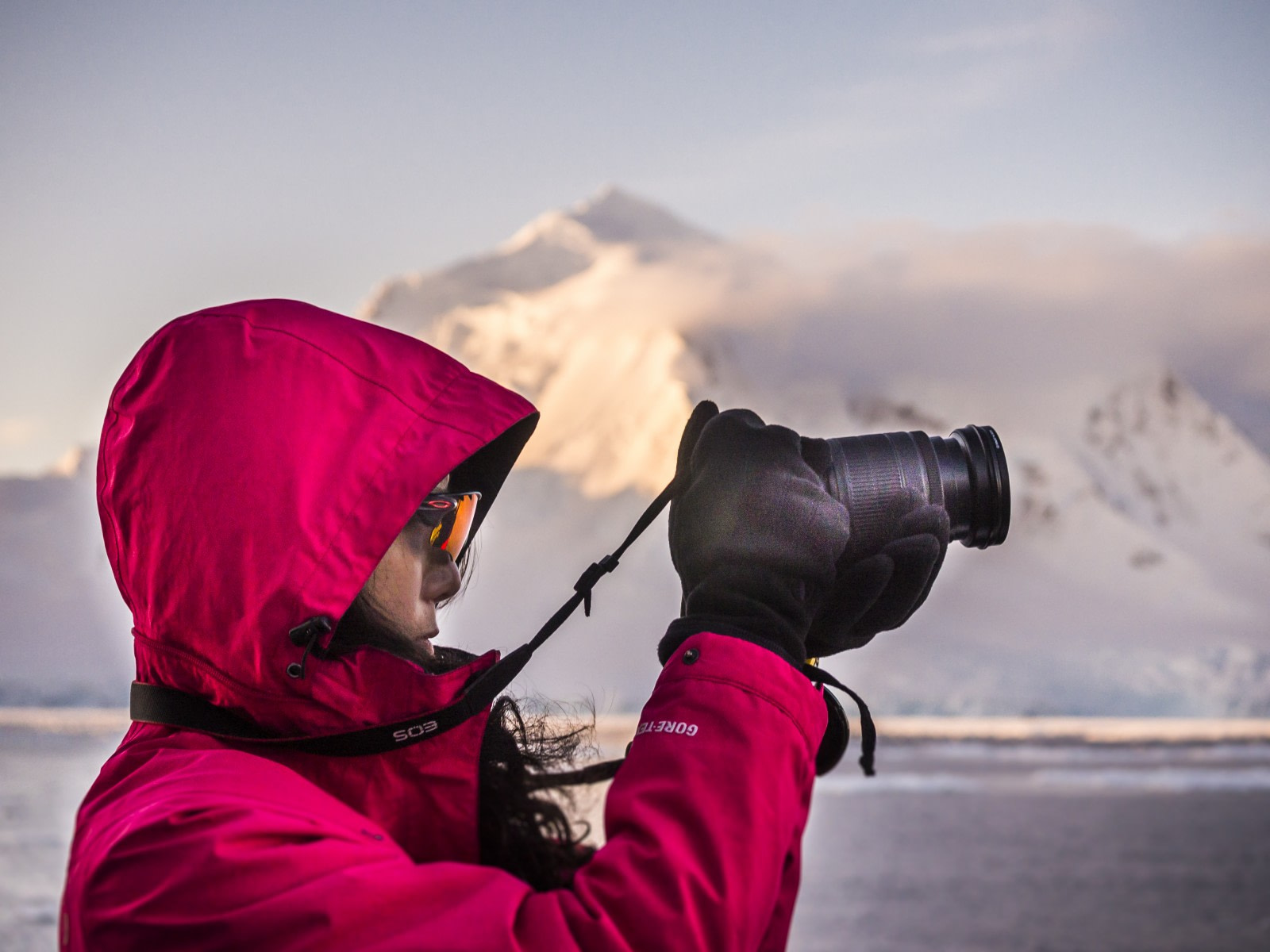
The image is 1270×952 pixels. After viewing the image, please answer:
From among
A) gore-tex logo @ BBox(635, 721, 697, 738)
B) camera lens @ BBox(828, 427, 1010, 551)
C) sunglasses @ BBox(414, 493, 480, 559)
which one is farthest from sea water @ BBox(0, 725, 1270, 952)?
gore-tex logo @ BBox(635, 721, 697, 738)

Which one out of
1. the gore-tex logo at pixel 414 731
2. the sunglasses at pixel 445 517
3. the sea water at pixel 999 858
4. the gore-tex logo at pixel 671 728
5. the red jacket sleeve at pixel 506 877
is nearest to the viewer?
the red jacket sleeve at pixel 506 877

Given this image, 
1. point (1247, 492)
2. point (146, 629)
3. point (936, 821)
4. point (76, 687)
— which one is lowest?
point (1247, 492)

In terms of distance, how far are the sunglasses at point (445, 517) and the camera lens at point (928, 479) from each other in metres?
0.40

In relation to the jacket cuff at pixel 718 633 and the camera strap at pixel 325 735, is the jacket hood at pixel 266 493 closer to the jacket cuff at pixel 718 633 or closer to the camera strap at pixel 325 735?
the camera strap at pixel 325 735

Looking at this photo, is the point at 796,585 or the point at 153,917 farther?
the point at 796,585

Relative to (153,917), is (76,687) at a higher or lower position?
lower

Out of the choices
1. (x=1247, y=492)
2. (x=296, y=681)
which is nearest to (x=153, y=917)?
(x=296, y=681)

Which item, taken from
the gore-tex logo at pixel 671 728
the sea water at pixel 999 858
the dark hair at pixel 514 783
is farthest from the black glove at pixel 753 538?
the sea water at pixel 999 858

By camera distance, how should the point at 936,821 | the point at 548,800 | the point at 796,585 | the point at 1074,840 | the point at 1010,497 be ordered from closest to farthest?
1. the point at 796,585
2. the point at 548,800
3. the point at 1010,497
4. the point at 1074,840
5. the point at 936,821

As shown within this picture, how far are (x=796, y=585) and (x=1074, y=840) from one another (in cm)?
1103

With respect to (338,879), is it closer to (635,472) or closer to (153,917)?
(153,917)

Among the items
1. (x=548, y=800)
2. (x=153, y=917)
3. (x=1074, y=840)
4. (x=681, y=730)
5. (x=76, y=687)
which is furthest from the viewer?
(x=76, y=687)

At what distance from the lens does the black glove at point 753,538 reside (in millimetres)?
1162

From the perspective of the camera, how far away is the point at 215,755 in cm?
107
